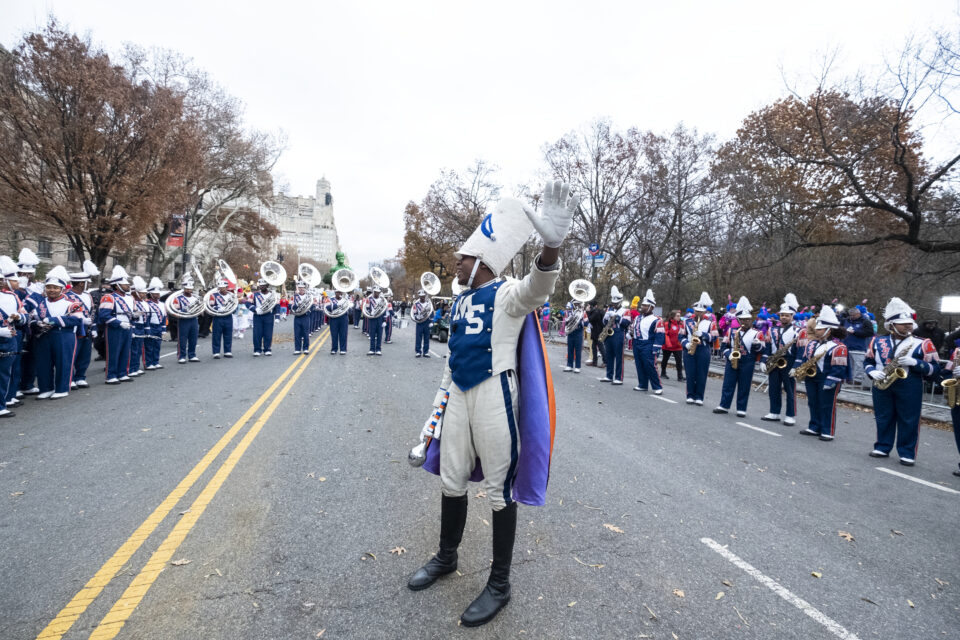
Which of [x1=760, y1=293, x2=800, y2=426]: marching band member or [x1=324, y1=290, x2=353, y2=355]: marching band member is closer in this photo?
[x1=760, y1=293, x2=800, y2=426]: marching band member

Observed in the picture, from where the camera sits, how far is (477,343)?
2773mm

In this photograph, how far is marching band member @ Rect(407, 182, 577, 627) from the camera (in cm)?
269

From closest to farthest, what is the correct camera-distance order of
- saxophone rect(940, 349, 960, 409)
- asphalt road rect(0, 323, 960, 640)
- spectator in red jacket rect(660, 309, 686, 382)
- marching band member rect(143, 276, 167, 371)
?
asphalt road rect(0, 323, 960, 640) < saxophone rect(940, 349, 960, 409) < marching band member rect(143, 276, 167, 371) < spectator in red jacket rect(660, 309, 686, 382)

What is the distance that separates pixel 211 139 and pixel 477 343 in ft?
107

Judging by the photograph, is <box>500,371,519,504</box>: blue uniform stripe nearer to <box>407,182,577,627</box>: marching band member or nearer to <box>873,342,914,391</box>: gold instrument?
<box>407,182,577,627</box>: marching band member

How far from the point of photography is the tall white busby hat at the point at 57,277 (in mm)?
7715

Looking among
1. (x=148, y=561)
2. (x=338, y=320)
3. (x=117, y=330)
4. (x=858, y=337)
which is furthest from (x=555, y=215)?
(x=858, y=337)

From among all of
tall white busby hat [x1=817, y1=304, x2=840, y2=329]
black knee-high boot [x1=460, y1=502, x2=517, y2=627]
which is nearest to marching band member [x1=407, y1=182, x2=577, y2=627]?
black knee-high boot [x1=460, y1=502, x2=517, y2=627]

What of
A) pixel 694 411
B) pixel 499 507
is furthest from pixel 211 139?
pixel 499 507

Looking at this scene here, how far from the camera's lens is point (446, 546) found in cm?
296

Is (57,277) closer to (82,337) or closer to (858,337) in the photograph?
(82,337)

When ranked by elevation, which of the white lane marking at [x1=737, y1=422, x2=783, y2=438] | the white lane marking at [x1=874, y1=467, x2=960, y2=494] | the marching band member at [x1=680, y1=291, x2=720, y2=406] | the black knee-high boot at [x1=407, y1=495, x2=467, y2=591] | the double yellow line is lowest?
the white lane marking at [x1=874, y1=467, x2=960, y2=494]

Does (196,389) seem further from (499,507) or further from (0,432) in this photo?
(499,507)

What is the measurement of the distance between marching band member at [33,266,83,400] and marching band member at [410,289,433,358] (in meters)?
Result: 8.39
